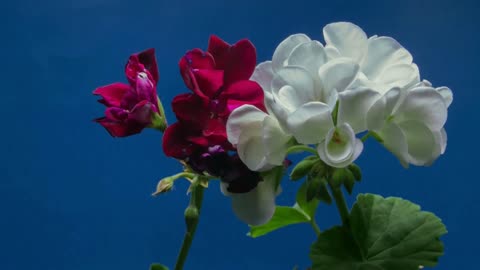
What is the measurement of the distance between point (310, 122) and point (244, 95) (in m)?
0.08

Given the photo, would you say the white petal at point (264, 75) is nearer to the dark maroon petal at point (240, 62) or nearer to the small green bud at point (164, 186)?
the dark maroon petal at point (240, 62)

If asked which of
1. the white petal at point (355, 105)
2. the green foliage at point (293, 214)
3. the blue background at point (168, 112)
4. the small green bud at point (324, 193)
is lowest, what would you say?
the small green bud at point (324, 193)

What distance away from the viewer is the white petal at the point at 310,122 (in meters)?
0.55

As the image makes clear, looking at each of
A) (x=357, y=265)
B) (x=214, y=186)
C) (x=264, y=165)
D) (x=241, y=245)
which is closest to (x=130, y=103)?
(x=264, y=165)

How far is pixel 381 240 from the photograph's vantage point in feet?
2.16

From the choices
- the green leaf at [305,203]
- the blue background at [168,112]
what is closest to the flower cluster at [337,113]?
the green leaf at [305,203]

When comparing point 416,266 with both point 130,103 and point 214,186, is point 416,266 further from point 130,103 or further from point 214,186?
point 214,186

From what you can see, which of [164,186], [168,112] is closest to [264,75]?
[164,186]

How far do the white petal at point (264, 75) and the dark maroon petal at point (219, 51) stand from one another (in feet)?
0.09

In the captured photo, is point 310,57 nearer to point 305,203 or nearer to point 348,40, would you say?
point 348,40

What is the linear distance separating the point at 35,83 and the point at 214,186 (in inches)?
27.9

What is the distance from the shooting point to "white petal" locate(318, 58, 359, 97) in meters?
0.58

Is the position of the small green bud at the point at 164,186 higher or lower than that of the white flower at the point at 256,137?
lower

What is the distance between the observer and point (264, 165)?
0.60 meters
